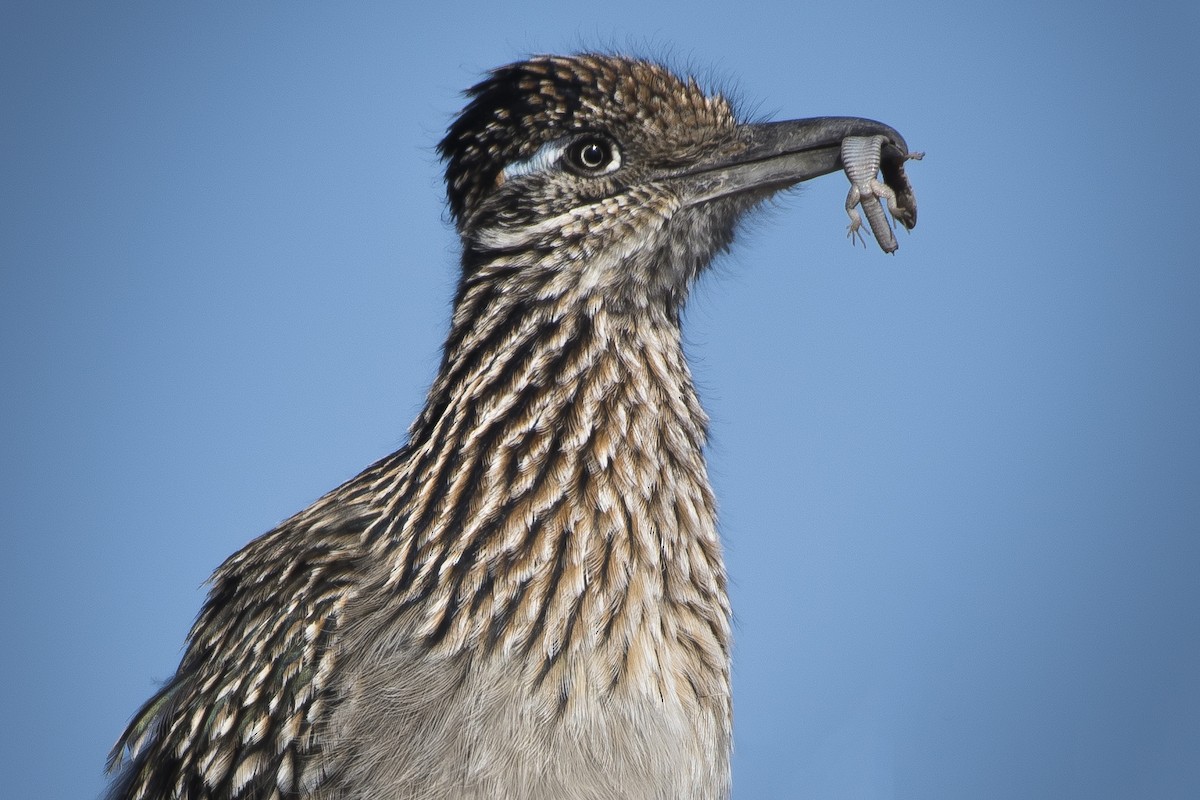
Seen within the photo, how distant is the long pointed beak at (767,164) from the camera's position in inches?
168

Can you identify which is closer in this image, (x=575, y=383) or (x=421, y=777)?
(x=421, y=777)

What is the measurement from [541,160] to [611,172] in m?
0.24

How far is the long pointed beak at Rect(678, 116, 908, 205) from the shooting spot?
14.0ft

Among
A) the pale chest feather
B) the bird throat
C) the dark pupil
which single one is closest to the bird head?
the dark pupil

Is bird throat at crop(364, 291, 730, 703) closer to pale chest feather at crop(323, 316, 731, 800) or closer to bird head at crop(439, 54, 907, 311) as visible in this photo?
pale chest feather at crop(323, 316, 731, 800)

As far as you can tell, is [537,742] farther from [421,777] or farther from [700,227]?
[700,227]

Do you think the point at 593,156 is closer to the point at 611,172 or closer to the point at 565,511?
the point at 611,172

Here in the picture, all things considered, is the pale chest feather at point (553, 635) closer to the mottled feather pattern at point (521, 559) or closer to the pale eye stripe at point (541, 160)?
the mottled feather pattern at point (521, 559)

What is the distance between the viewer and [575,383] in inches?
158

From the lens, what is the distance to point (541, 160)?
428 cm

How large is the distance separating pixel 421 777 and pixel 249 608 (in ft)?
3.25

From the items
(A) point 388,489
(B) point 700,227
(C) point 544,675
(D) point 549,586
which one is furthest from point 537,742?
(B) point 700,227

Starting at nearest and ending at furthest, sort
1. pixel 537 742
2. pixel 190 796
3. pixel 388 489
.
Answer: pixel 537 742
pixel 190 796
pixel 388 489

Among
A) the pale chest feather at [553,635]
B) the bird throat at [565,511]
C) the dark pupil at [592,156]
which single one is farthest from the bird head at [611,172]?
the pale chest feather at [553,635]
